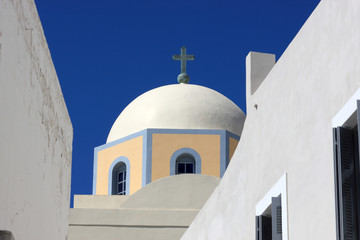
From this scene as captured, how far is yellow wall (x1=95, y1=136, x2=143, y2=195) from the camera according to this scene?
18797mm

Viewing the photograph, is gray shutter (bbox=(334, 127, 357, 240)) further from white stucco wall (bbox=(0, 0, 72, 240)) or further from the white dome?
the white dome

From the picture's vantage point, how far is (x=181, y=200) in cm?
1686

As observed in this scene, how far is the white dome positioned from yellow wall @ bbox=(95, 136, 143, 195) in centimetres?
39

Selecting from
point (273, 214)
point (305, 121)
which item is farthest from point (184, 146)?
point (305, 121)

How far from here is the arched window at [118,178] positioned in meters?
19.3

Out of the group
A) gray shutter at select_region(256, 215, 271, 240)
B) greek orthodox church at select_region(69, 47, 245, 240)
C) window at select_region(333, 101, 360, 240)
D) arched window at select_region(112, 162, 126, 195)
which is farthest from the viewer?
arched window at select_region(112, 162, 126, 195)

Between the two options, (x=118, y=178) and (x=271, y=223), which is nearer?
(x=271, y=223)

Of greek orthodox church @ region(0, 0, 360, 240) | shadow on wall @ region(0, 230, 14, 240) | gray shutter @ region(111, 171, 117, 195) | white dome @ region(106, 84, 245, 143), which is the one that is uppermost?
white dome @ region(106, 84, 245, 143)

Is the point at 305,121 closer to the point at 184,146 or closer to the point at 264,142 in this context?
the point at 264,142

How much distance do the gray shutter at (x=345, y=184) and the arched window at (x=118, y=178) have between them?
45.2 ft

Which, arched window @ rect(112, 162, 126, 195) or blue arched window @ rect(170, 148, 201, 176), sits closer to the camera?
blue arched window @ rect(170, 148, 201, 176)

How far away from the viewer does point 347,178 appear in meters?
5.66

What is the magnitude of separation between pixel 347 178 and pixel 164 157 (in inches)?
522

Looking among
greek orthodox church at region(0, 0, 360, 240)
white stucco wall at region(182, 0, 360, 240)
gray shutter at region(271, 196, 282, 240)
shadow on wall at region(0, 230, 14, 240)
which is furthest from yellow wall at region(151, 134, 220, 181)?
shadow on wall at region(0, 230, 14, 240)
